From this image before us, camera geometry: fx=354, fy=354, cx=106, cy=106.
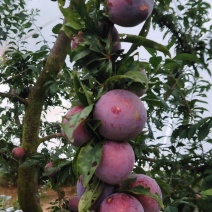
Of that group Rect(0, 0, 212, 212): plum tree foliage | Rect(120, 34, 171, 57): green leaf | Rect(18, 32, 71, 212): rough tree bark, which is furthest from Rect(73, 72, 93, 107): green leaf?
Rect(18, 32, 71, 212): rough tree bark

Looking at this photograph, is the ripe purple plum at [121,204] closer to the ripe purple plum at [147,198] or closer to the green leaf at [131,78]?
the ripe purple plum at [147,198]

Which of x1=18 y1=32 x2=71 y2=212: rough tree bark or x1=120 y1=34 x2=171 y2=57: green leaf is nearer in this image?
x1=120 y1=34 x2=171 y2=57: green leaf

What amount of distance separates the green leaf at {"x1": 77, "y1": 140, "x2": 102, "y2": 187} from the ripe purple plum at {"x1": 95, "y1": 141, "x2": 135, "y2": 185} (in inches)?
0.5

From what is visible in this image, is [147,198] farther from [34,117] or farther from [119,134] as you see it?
[34,117]

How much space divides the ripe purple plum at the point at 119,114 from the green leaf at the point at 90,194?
0.25ft

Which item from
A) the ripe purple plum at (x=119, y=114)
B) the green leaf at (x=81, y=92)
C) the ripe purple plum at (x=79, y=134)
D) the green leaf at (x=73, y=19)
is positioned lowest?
the ripe purple plum at (x=79, y=134)

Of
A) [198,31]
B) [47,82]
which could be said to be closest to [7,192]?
[198,31]

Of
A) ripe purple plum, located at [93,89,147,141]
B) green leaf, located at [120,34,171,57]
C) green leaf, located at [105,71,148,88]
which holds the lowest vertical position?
ripe purple plum, located at [93,89,147,141]

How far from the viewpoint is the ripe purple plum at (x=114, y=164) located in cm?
51

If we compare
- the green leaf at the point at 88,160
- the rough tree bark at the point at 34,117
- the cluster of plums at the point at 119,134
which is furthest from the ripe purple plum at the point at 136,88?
the rough tree bark at the point at 34,117

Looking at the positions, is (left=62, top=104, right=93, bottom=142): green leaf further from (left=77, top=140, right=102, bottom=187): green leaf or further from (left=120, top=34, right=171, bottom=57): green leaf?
(left=120, top=34, right=171, bottom=57): green leaf

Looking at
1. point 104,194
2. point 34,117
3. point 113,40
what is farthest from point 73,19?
point 34,117

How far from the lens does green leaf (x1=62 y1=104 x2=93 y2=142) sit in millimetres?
487

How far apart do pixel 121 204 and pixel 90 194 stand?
51 millimetres
